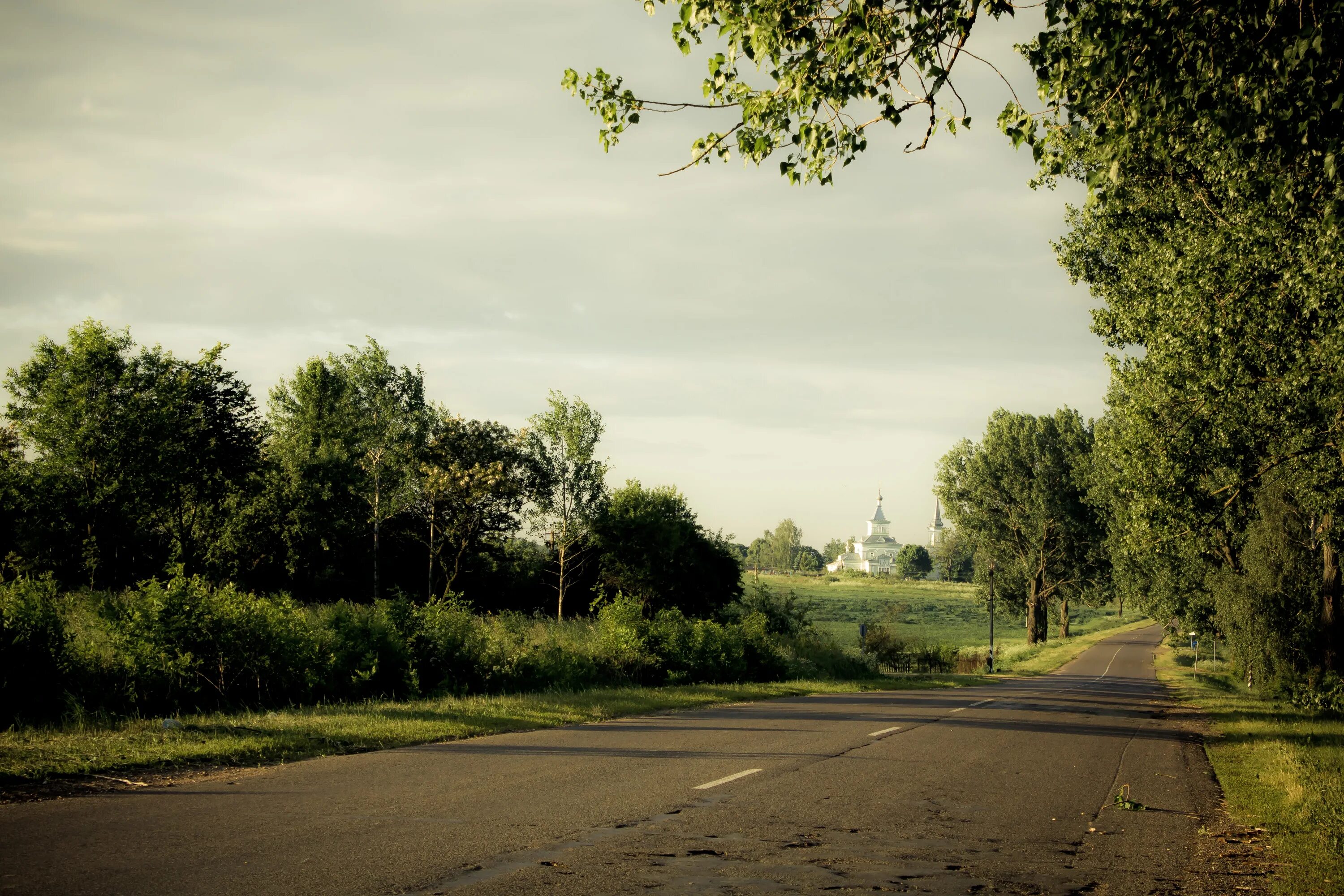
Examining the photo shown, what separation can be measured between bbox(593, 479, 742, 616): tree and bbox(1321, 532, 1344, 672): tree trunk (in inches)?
1050

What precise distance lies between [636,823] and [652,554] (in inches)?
1586

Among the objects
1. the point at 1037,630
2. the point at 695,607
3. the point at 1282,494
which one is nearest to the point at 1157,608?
the point at 1282,494

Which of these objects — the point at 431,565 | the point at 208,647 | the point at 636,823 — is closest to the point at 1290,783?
the point at 636,823

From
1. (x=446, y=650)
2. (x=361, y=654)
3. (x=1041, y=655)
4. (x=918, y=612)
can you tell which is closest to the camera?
(x=361, y=654)

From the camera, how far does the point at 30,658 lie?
13422 mm

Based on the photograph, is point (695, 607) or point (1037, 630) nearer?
point (695, 607)

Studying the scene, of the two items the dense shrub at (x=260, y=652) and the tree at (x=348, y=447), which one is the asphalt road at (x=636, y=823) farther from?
the tree at (x=348, y=447)

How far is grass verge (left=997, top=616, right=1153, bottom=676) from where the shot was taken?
56.3 m

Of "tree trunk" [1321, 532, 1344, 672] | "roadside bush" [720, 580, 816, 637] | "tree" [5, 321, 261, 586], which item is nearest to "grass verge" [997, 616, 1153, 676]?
"roadside bush" [720, 580, 816, 637]

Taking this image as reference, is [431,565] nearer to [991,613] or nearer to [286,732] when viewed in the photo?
[286,732]

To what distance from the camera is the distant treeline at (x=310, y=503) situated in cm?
4038

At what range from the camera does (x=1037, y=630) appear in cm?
7981

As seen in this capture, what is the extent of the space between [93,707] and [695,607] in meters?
37.1

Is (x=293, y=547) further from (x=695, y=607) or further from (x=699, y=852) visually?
→ (x=699, y=852)
